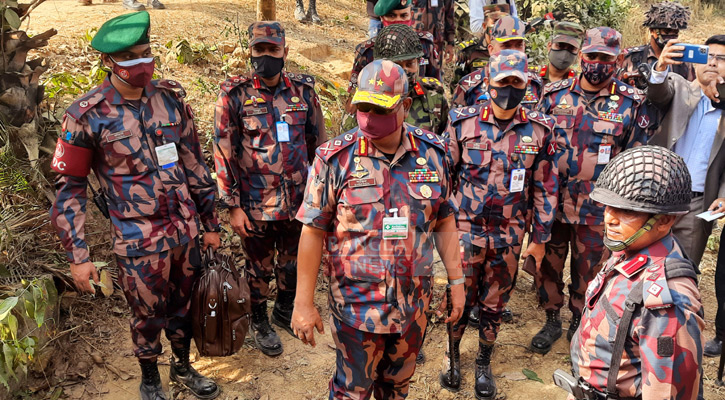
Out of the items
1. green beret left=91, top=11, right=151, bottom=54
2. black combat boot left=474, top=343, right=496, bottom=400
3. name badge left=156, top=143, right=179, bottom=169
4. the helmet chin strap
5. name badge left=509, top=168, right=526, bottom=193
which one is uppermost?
green beret left=91, top=11, right=151, bottom=54

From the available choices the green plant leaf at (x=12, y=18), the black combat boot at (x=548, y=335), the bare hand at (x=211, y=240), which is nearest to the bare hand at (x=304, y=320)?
the bare hand at (x=211, y=240)

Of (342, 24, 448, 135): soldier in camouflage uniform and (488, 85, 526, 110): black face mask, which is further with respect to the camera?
(342, 24, 448, 135): soldier in camouflage uniform

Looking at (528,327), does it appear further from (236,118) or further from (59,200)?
(59,200)

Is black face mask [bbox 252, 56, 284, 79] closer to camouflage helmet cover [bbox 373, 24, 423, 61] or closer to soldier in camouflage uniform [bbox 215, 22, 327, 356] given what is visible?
soldier in camouflage uniform [bbox 215, 22, 327, 356]

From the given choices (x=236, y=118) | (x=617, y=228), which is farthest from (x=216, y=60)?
(x=617, y=228)

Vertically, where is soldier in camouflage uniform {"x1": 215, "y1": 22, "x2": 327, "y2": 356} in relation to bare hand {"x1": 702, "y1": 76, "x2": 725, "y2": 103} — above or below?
below

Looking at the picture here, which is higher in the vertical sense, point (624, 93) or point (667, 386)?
point (624, 93)

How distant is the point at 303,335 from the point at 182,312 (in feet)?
4.39

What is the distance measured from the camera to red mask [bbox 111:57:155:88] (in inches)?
131

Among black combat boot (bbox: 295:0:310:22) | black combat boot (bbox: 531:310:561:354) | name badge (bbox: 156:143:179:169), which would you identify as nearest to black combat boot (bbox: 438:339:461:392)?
black combat boot (bbox: 531:310:561:354)

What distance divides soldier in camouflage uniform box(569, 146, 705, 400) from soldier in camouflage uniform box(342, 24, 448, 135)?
87.9 inches

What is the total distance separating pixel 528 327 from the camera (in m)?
4.99

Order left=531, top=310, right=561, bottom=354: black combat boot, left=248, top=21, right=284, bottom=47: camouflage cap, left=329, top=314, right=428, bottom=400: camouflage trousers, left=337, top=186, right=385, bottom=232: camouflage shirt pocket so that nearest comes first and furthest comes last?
1. left=337, top=186, right=385, bottom=232: camouflage shirt pocket
2. left=329, top=314, right=428, bottom=400: camouflage trousers
3. left=248, top=21, right=284, bottom=47: camouflage cap
4. left=531, top=310, right=561, bottom=354: black combat boot

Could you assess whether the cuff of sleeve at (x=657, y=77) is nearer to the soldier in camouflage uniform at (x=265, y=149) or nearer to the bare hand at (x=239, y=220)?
the soldier in camouflage uniform at (x=265, y=149)
